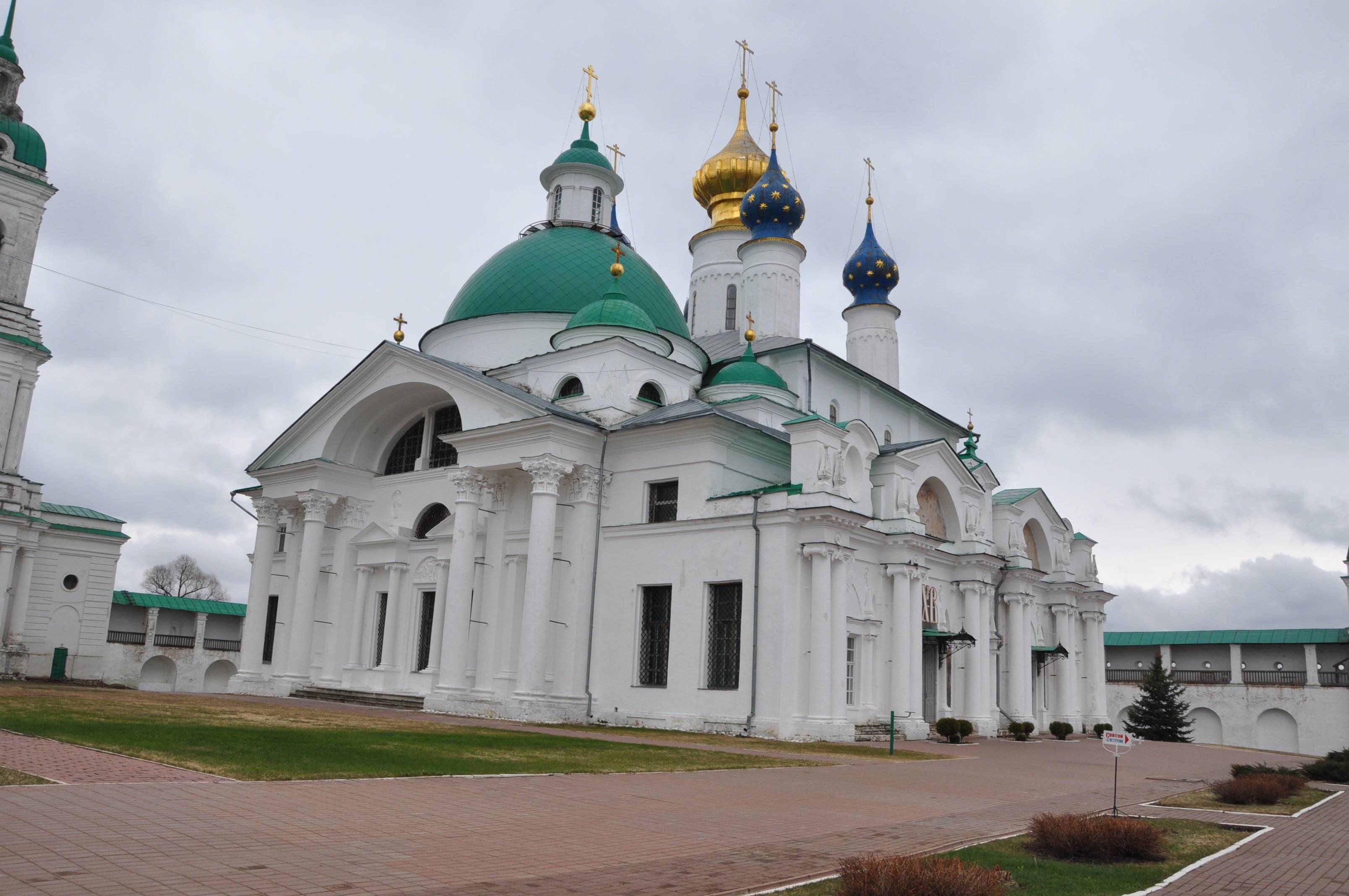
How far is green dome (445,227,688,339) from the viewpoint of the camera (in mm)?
30297

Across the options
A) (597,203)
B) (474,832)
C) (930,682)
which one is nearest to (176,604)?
(597,203)

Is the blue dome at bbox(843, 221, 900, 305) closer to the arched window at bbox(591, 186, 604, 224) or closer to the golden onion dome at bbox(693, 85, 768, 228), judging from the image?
the golden onion dome at bbox(693, 85, 768, 228)

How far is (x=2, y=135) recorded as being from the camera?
121 feet

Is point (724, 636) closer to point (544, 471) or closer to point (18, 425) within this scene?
point (544, 471)

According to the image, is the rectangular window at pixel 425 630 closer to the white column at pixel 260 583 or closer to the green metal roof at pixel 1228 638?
the white column at pixel 260 583

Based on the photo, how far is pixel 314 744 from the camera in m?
13.2

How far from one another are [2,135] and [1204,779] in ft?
135

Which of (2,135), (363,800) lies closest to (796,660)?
(363,800)

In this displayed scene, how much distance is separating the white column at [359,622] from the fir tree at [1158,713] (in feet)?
84.8

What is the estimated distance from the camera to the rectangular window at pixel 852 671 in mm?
23984

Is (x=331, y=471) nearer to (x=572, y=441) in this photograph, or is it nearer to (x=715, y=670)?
(x=572, y=441)

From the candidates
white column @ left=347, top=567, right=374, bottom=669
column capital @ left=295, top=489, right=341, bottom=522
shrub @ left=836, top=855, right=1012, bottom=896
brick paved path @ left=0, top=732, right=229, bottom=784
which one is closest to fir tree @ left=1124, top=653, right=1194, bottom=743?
white column @ left=347, top=567, right=374, bottom=669

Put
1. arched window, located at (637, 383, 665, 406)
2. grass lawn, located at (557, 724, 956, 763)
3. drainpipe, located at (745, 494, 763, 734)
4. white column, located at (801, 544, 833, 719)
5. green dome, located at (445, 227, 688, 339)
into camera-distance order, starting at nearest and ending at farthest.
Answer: grass lawn, located at (557, 724, 956, 763) → white column, located at (801, 544, 833, 719) → drainpipe, located at (745, 494, 763, 734) → arched window, located at (637, 383, 665, 406) → green dome, located at (445, 227, 688, 339)

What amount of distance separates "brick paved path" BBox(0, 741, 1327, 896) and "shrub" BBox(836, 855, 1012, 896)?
0.74 meters
